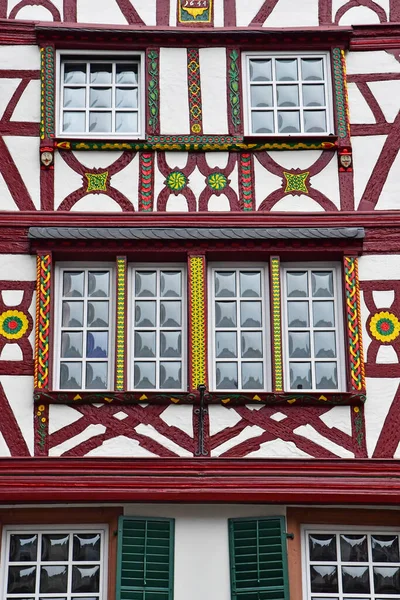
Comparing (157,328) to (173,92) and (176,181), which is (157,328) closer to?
(176,181)

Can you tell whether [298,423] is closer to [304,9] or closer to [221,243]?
[221,243]

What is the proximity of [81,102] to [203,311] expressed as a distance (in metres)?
2.93

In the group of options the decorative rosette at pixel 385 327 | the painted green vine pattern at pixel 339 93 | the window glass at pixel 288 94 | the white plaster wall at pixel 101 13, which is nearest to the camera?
the decorative rosette at pixel 385 327

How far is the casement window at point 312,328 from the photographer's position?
15406 mm

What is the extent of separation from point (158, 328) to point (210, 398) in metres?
1.03

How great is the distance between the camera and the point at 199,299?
15531 mm

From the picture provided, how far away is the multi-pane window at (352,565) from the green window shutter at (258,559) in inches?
14.0

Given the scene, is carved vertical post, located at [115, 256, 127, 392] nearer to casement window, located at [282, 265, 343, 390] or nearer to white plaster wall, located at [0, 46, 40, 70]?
casement window, located at [282, 265, 343, 390]

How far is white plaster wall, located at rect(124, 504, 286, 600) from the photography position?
14.4m

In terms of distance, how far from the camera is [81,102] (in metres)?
16.6

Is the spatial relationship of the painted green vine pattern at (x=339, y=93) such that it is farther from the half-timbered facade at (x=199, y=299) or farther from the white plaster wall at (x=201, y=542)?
the white plaster wall at (x=201, y=542)

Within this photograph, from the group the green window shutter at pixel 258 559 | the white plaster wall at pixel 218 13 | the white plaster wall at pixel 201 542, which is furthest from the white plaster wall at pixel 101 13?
the green window shutter at pixel 258 559

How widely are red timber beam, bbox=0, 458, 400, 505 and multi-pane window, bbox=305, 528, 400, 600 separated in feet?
1.47

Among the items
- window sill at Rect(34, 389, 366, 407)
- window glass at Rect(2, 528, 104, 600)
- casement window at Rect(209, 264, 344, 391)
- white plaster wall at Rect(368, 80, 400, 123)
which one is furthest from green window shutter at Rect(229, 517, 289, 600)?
white plaster wall at Rect(368, 80, 400, 123)
